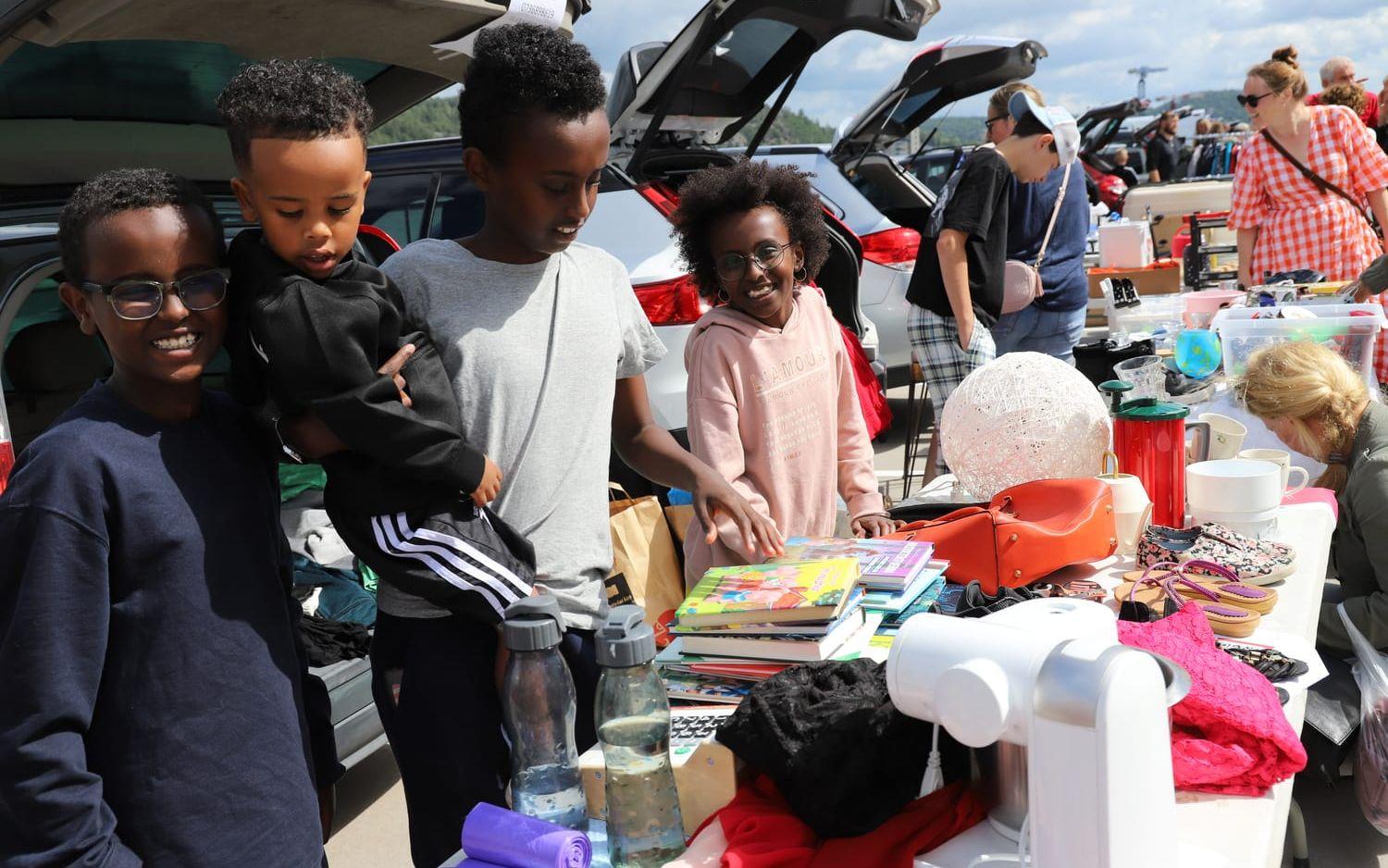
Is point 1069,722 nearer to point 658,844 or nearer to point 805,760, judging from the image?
point 805,760

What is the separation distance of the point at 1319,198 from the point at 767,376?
4265mm

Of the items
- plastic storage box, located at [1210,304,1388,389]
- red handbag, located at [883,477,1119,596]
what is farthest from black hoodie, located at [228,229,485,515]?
plastic storage box, located at [1210,304,1388,389]

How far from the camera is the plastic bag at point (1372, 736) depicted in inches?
102

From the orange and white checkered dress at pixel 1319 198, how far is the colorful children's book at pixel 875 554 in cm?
429

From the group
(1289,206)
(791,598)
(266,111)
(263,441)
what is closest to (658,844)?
(791,598)

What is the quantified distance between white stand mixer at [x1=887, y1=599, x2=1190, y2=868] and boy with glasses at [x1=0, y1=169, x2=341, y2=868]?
875 millimetres

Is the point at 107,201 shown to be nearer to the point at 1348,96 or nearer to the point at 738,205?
the point at 738,205

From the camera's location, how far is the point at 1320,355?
9.82 feet

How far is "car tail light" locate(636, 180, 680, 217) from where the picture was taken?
4.95 metres

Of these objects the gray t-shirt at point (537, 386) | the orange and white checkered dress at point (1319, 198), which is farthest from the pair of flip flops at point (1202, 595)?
the orange and white checkered dress at point (1319, 198)

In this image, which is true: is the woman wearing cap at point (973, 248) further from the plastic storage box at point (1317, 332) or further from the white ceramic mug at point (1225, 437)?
the white ceramic mug at point (1225, 437)

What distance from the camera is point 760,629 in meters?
1.70

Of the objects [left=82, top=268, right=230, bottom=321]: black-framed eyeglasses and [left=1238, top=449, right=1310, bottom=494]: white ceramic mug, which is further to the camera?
[left=1238, top=449, right=1310, bottom=494]: white ceramic mug

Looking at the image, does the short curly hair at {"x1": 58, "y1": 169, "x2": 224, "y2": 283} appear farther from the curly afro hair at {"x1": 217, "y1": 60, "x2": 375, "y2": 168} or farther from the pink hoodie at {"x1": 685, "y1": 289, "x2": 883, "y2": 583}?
the pink hoodie at {"x1": 685, "y1": 289, "x2": 883, "y2": 583}
